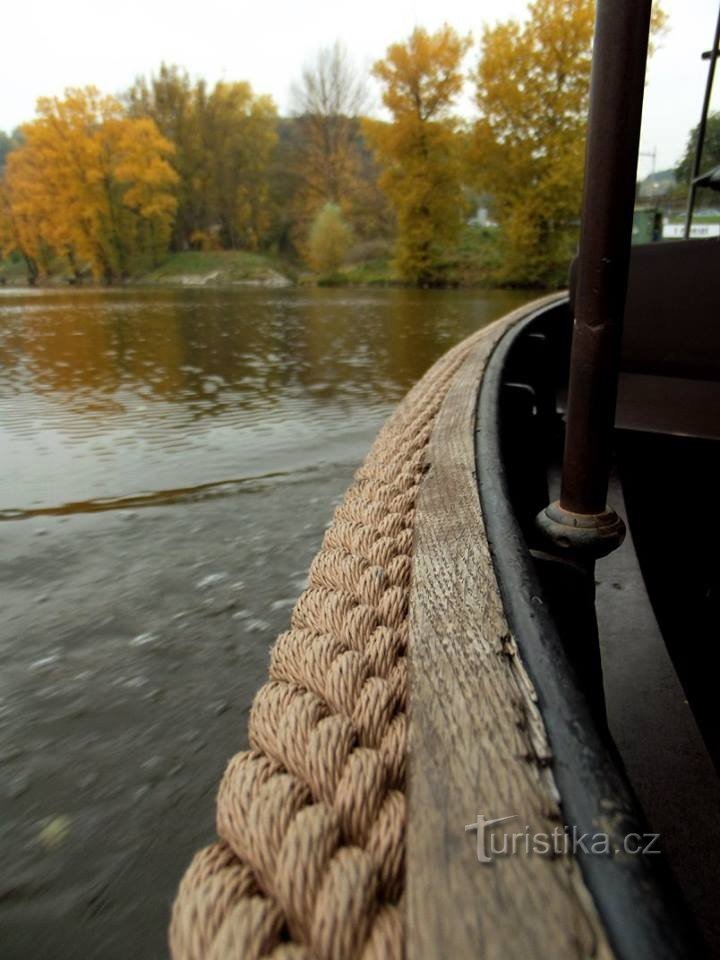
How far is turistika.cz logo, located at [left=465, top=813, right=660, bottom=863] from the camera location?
0.31 m

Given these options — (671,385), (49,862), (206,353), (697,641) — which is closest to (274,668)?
(49,862)

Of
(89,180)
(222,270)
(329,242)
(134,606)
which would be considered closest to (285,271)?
(222,270)

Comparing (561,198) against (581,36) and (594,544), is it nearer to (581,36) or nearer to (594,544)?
(581,36)

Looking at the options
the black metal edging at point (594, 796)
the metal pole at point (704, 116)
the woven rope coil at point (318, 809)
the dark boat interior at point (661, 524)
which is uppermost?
the metal pole at point (704, 116)

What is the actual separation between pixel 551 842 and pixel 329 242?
28936 millimetres

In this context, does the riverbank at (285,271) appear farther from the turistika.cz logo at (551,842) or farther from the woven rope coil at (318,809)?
the turistika.cz logo at (551,842)

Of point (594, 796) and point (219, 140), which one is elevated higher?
point (219, 140)

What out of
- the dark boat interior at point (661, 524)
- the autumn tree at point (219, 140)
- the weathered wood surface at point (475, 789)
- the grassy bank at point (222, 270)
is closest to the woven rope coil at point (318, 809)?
the weathered wood surface at point (475, 789)

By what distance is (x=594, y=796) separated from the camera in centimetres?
34

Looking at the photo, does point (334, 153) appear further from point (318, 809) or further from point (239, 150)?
point (318, 809)

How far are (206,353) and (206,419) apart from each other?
2.08 m

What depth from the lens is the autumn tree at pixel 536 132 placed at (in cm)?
1836

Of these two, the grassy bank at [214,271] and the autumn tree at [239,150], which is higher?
the autumn tree at [239,150]

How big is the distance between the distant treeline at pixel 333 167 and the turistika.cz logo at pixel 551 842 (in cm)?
2004
